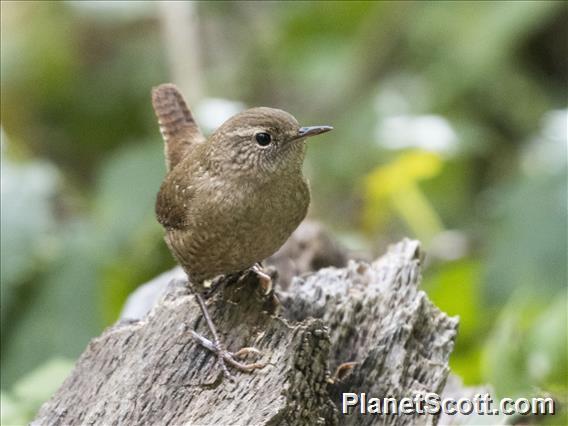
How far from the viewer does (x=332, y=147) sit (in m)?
6.57

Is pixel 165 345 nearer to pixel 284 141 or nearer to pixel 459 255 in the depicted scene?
pixel 284 141

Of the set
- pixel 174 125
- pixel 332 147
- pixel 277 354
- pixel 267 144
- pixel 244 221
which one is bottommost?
pixel 277 354

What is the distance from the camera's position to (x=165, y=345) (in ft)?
9.93

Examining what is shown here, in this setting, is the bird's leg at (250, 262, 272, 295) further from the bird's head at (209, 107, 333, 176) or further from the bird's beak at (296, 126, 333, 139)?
the bird's beak at (296, 126, 333, 139)

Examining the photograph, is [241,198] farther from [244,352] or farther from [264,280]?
[244,352]

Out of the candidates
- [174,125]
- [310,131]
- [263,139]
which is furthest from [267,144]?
[174,125]

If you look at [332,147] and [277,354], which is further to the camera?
[332,147]

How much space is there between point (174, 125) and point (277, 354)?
1428 millimetres

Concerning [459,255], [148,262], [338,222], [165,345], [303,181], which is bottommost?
[165,345]

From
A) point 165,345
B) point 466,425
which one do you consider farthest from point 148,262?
point 466,425

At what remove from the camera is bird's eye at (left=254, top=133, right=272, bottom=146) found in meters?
3.13

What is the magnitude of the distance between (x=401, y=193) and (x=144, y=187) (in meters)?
1.42

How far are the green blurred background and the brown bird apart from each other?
71cm

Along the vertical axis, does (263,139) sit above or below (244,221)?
above
